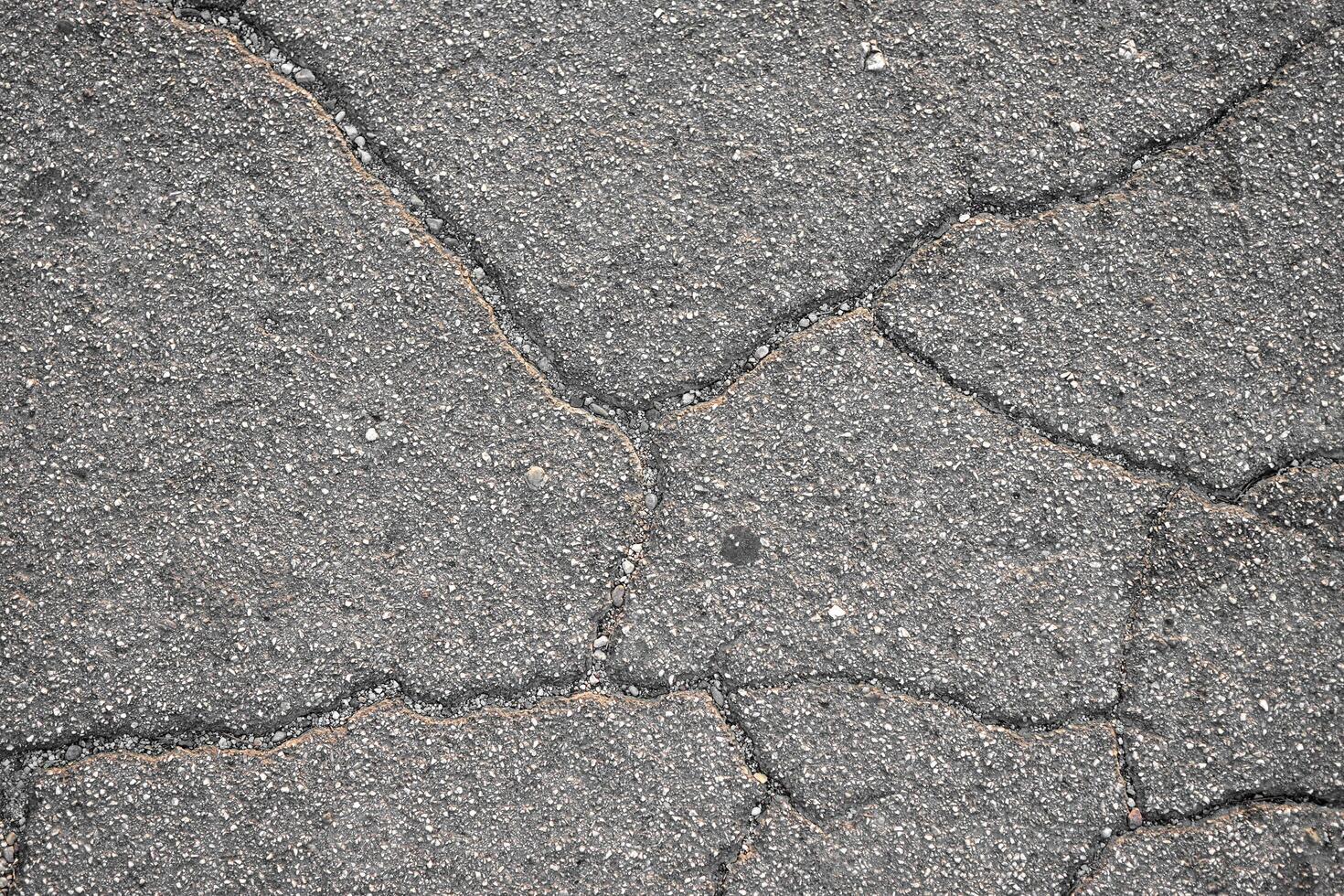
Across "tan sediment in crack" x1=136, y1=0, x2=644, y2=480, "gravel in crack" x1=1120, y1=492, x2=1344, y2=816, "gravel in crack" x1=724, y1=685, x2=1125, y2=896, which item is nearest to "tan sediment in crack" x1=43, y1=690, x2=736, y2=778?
"gravel in crack" x1=724, y1=685, x2=1125, y2=896

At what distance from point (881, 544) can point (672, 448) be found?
1.77 feet

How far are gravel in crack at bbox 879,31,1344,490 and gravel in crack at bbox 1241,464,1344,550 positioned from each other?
0.05m

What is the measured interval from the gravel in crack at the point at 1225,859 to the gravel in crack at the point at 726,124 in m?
1.44

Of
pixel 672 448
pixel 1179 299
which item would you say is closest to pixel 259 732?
pixel 672 448

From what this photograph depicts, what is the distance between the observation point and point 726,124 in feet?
7.63

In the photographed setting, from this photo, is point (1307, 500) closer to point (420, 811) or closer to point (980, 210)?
point (980, 210)

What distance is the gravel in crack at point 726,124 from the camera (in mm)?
2297

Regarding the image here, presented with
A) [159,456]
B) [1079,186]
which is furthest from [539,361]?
[1079,186]

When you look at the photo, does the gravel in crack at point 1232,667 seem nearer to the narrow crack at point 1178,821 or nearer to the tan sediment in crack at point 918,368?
the narrow crack at point 1178,821

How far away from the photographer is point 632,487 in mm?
2268

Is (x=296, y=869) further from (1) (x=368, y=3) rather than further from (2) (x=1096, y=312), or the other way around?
(2) (x=1096, y=312)

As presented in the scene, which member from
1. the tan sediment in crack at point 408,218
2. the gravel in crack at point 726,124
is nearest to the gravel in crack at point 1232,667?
the gravel in crack at point 726,124

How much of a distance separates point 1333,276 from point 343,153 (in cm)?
237

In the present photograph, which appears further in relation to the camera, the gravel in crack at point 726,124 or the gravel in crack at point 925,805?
the gravel in crack at point 726,124
